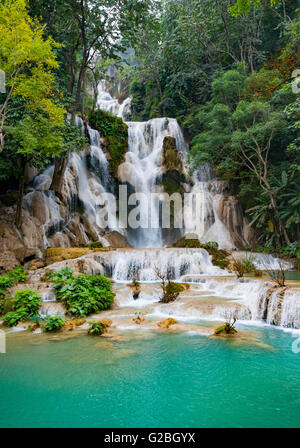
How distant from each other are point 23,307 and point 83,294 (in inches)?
57.0

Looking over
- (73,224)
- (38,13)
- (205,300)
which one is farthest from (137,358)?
(38,13)

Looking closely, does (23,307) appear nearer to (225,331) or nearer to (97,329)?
(97,329)

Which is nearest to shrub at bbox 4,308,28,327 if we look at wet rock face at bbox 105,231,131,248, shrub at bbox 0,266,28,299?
shrub at bbox 0,266,28,299

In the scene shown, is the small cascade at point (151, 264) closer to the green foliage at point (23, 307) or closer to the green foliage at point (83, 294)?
the green foliage at point (83, 294)

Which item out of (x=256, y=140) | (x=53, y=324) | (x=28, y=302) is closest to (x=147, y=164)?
(x=256, y=140)

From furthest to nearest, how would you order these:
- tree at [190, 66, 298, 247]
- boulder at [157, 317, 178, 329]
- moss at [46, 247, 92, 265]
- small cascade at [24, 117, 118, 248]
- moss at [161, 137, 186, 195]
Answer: moss at [161, 137, 186, 195] < tree at [190, 66, 298, 247] < small cascade at [24, 117, 118, 248] < moss at [46, 247, 92, 265] < boulder at [157, 317, 178, 329]

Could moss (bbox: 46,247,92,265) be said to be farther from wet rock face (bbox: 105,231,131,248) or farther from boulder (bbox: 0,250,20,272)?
wet rock face (bbox: 105,231,131,248)

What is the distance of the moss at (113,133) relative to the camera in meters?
20.0

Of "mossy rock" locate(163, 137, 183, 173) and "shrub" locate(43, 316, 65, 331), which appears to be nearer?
"shrub" locate(43, 316, 65, 331)

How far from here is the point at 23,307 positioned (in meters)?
7.12

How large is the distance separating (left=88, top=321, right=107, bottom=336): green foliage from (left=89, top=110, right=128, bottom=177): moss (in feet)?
48.5

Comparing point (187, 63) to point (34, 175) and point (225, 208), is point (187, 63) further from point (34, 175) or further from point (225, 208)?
point (34, 175)

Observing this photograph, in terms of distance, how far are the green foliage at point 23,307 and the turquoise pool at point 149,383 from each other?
1040 millimetres

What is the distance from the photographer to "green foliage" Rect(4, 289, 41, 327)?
22.2ft
